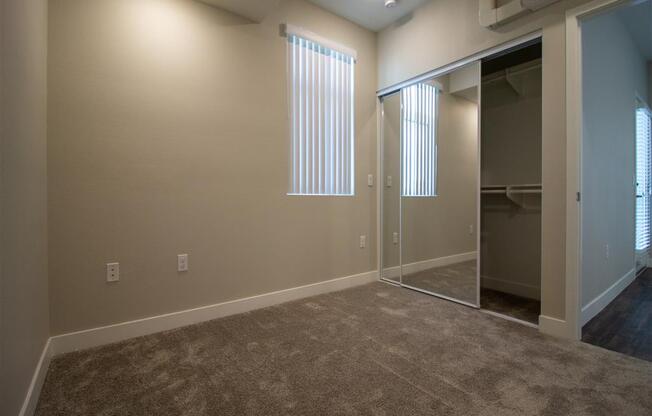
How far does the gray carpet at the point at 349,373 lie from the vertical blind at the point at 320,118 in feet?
4.62

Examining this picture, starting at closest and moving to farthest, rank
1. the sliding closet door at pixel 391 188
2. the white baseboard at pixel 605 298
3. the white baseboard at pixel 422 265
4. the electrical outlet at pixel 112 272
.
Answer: the electrical outlet at pixel 112 272 < the white baseboard at pixel 605 298 < the white baseboard at pixel 422 265 < the sliding closet door at pixel 391 188

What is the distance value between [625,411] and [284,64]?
323 centimetres

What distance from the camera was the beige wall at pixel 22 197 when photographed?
1.08m

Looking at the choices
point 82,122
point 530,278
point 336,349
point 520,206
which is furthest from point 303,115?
point 530,278

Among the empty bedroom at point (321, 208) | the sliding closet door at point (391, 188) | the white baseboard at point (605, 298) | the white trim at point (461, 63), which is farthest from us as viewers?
the sliding closet door at point (391, 188)

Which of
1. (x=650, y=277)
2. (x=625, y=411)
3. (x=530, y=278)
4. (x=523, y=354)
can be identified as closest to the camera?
(x=625, y=411)

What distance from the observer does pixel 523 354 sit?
188 centimetres

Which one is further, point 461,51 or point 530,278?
point 530,278

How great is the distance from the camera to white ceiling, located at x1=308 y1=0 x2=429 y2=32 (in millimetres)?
2994

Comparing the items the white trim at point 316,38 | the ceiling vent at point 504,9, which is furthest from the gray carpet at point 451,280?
the white trim at point 316,38

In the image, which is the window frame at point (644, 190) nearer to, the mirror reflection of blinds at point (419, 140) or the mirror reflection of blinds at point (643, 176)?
the mirror reflection of blinds at point (643, 176)

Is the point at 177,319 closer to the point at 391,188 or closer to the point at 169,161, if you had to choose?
the point at 169,161

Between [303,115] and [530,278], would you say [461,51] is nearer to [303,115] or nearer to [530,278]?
[303,115]

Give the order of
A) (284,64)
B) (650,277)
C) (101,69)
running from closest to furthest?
(101,69) → (284,64) → (650,277)
